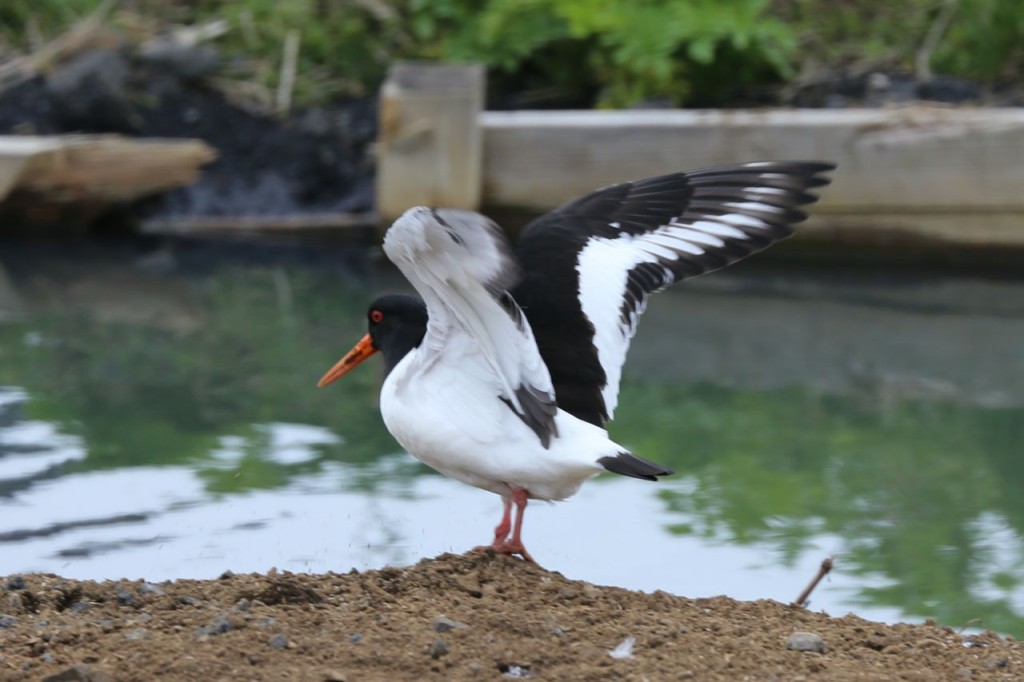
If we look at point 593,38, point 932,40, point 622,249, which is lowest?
point 622,249

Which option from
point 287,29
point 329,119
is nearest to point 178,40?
point 287,29

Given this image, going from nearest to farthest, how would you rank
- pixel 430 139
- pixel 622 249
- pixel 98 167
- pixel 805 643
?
pixel 805 643 < pixel 622 249 < pixel 430 139 < pixel 98 167

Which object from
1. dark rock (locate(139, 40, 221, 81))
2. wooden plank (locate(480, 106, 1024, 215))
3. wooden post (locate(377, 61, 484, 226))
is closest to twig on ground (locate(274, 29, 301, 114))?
dark rock (locate(139, 40, 221, 81))

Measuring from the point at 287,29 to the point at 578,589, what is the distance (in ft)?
21.8

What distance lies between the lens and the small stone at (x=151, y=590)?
3.21m

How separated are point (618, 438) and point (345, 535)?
1.34 meters

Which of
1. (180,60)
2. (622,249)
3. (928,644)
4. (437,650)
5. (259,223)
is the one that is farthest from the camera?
(180,60)

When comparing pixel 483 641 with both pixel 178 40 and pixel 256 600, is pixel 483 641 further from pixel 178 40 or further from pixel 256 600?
pixel 178 40

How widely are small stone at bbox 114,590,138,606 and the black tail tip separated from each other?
3.63 feet

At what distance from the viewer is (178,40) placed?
29.8 feet

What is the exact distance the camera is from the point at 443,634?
9.52 ft

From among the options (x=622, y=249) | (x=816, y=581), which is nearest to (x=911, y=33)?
(x=622, y=249)

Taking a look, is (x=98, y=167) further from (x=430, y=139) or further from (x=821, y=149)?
(x=821, y=149)

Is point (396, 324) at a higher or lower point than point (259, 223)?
higher
